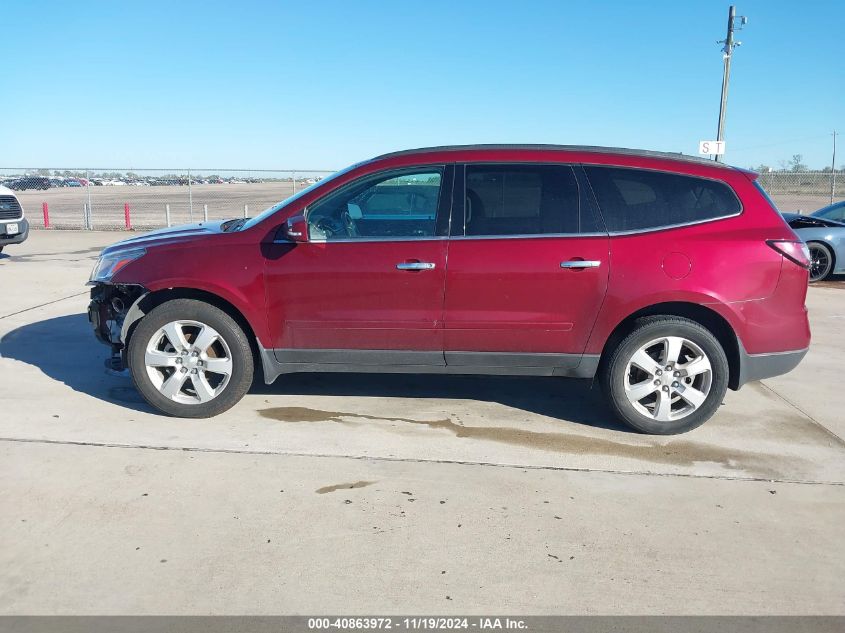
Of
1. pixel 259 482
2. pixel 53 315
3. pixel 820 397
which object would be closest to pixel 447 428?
pixel 259 482

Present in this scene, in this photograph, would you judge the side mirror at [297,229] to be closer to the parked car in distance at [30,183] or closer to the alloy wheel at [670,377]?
the alloy wheel at [670,377]

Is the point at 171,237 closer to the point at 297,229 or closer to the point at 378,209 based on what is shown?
the point at 297,229

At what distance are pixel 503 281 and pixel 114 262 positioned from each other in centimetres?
263

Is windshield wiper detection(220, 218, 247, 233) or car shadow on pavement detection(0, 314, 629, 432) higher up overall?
windshield wiper detection(220, 218, 247, 233)

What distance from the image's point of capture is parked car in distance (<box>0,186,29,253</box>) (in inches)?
485

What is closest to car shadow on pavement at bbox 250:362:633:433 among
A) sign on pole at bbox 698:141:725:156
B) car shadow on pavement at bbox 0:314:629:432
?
car shadow on pavement at bbox 0:314:629:432

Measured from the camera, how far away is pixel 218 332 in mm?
4715

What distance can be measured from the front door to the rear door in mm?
131

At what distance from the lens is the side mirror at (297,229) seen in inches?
177

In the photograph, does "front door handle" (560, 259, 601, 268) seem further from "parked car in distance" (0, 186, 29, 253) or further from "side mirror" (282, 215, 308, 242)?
"parked car in distance" (0, 186, 29, 253)

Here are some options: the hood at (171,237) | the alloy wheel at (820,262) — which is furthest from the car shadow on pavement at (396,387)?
the alloy wheel at (820,262)

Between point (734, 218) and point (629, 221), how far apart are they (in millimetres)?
651

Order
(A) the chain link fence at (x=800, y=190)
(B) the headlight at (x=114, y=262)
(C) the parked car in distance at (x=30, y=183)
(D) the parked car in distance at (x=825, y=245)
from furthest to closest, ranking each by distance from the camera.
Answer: (C) the parked car in distance at (x=30, y=183) < (A) the chain link fence at (x=800, y=190) < (D) the parked car in distance at (x=825, y=245) < (B) the headlight at (x=114, y=262)

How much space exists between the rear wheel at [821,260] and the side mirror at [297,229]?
31.9ft
